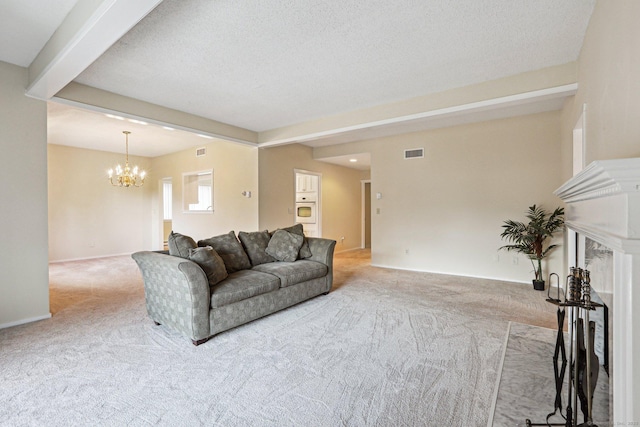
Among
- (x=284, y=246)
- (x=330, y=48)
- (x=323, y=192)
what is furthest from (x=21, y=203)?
(x=323, y=192)

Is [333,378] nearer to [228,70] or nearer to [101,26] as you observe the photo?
Result: [101,26]

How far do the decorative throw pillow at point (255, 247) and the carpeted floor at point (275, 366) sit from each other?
2.63 ft

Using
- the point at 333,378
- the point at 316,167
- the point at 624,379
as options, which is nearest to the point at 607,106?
the point at 624,379

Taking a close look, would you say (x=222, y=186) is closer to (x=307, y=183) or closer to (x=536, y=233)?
(x=307, y=183)

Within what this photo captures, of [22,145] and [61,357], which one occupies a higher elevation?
[22,145]

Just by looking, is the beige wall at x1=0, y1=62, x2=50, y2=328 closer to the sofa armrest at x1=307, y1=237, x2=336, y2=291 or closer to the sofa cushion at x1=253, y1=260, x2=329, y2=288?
the sofa cushion at x1=253, y1=260, x2=329, y2=288

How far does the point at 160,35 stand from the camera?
8.34 feet

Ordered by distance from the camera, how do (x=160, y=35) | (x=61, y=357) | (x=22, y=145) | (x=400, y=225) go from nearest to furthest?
1. (x=61, y=357)
2. (x=160, y=35)
3. (x=22, y=145)
4. (x=400, y=225)

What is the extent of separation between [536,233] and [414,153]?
2.41 meters

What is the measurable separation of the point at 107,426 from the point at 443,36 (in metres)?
3.63

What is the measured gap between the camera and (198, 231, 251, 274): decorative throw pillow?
11.4ft

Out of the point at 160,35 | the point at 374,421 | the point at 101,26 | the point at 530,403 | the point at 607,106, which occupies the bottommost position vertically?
the point at 374,421

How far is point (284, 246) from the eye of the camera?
4.08 meters

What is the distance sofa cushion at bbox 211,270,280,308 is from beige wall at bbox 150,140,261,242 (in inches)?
105
